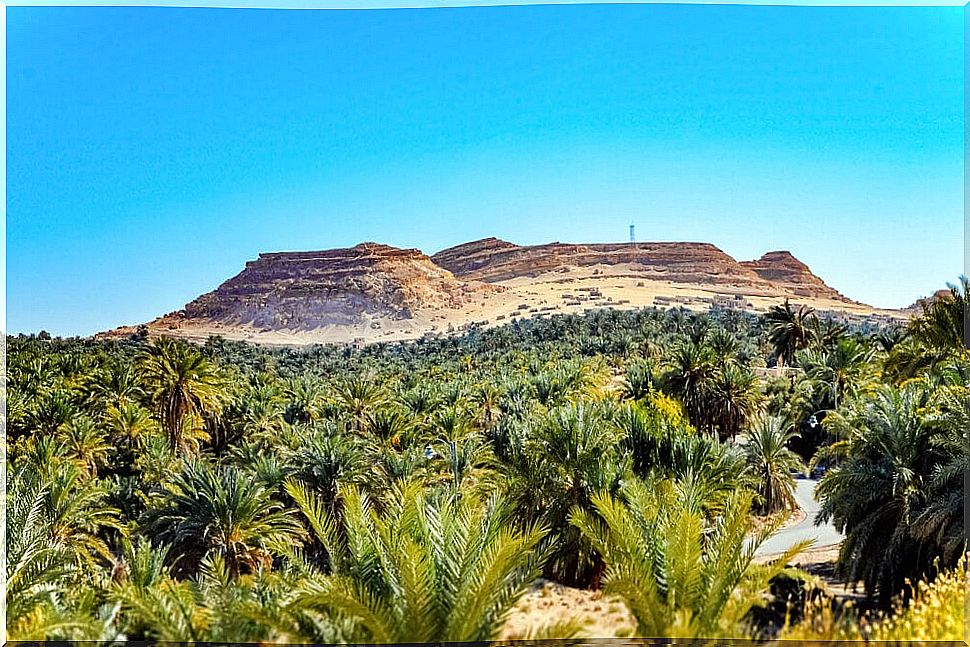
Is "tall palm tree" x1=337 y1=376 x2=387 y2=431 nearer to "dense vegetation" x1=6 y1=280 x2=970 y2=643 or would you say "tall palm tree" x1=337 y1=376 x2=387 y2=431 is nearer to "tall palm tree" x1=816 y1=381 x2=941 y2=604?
"dense vegetation" x1=6 y1=280 x2=970 y2=643

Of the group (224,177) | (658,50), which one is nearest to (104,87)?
(224,177)

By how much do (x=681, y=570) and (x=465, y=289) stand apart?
17.4m

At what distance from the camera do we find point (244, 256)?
12.7 m

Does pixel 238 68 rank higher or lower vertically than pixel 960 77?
higher

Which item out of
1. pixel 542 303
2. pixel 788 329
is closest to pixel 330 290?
pixel 542 303

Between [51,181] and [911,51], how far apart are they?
11.1 metres

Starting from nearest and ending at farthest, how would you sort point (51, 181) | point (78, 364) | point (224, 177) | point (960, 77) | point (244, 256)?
point (960, 77) → point (51, 181) → point (224, 177) → point (244, 256) → point (78, 364)

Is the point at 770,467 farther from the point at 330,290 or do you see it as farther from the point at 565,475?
the point at 330,290

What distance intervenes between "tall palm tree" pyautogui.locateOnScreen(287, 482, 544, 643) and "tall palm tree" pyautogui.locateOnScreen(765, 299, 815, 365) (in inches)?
730

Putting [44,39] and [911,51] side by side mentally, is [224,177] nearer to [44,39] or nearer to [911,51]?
[44,39]

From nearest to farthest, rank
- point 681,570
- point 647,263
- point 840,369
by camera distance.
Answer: point 681,570
point 647,263
point 840,369

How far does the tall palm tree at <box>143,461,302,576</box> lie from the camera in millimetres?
10617

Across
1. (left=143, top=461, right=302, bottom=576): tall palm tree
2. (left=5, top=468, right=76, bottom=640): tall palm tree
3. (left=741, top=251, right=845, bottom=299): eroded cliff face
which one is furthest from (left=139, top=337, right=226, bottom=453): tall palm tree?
(left=741, top=251, right=845, bottom=299): eroded cliff face

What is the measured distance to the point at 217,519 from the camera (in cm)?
1062
